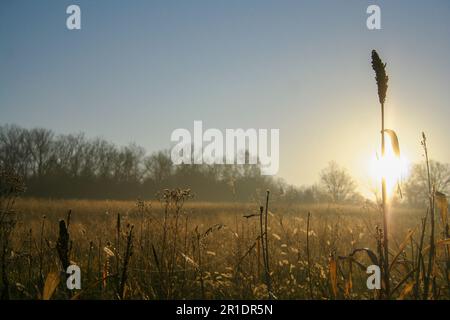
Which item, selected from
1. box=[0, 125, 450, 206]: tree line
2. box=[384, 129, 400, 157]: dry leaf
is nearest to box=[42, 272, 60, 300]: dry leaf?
box=[384, 129, 400, 157]: dry leaf

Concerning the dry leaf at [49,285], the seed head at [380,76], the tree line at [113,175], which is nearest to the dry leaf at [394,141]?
the seed head at [380,76]

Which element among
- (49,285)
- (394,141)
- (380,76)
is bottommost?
(49,285)

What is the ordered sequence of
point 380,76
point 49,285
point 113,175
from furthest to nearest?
point 113,175 → point 49,285 → point 380,76

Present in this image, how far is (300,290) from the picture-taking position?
3195 millimetres

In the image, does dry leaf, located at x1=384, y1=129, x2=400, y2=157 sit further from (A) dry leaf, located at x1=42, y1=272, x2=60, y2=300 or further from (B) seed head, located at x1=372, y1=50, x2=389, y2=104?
(A) dry leaf, located at x1=42, y1=272, x2=60, y2=300

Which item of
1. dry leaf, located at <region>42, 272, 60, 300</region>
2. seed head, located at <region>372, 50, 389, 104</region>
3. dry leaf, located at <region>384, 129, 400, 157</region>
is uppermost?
seed head, located at <region>372, 50, 389, 104</region>

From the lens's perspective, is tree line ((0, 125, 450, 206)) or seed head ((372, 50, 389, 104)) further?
tree line ((0, 125, 450, 206))

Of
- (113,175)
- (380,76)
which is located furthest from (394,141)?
(113,175)

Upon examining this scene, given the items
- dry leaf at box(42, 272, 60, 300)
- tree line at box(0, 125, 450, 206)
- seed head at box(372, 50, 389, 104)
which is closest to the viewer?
seed head at box(372, 50, 389, 104)

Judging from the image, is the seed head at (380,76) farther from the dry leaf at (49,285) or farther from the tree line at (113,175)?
the tree line at (113,175)

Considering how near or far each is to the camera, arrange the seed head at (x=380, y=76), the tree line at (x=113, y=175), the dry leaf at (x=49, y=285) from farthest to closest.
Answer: the tree line at (x=113, y=175)
the dry leaf at (x=49, y=285)
the seed head at (x=380, y=76)

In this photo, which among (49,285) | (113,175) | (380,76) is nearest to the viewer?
(380,76)

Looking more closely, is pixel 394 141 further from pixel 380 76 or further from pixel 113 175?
pixel 113 175
